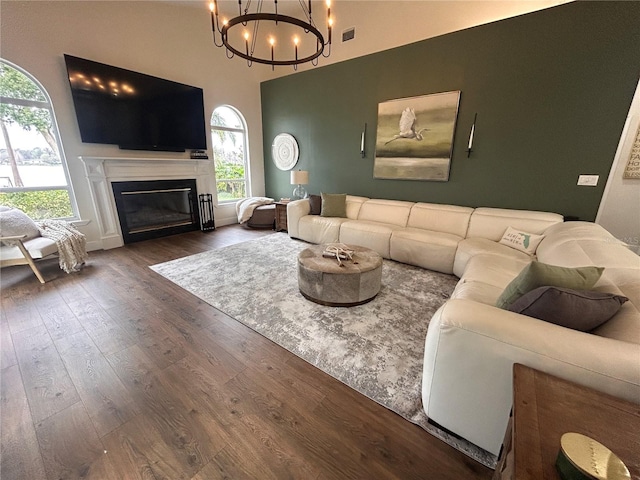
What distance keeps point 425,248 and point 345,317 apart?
155cm

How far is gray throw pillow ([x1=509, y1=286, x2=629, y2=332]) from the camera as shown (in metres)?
1.08

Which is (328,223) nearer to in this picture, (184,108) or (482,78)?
(482,78)

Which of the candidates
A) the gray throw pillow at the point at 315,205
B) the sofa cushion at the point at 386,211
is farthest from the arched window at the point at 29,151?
the sofa cushion at the point at 386,211

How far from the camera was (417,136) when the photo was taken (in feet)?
12.6

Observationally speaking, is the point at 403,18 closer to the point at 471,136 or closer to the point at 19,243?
the point at 471,136

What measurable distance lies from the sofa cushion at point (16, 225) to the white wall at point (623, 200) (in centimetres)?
659

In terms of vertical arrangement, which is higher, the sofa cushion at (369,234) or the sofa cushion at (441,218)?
the sofa cushion at (441,218)

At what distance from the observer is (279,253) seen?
12.5 feet

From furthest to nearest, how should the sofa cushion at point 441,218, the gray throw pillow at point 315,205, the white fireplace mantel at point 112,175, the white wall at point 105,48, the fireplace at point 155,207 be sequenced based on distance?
the gray throw pillow at point 315,205, the fireplace at point 155,207, the white fireplace mantel at point 112,175, the sofa cushion at point 441,218, the white wall at point 105,48

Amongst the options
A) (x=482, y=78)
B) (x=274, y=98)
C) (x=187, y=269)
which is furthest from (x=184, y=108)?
(x=482, y=78)

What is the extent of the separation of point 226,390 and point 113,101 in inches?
171

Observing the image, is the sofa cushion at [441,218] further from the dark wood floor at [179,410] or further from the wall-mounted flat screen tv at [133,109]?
the wall-mounted flat screen tv at [133,109]

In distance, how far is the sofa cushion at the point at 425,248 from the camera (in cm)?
309

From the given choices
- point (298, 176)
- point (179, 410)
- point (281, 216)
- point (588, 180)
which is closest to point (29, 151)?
point (281, 216)
